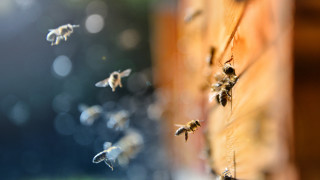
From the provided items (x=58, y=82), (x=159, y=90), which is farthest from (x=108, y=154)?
(x=58, y=82)

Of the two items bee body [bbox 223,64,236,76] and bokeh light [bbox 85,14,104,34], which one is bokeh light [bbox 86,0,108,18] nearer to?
bokeh light [bbox 85,14,104,34]

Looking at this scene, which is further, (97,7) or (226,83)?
(97,7)

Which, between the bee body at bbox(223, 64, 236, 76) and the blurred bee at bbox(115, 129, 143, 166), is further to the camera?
the blurred bee at bbox(115, 129, 143, 166)

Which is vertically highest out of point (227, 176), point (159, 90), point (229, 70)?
point (159, 90)

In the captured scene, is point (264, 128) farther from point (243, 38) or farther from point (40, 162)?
point (40, 162)

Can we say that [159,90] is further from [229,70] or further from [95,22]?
[229,70]

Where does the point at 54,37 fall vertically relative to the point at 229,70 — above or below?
above

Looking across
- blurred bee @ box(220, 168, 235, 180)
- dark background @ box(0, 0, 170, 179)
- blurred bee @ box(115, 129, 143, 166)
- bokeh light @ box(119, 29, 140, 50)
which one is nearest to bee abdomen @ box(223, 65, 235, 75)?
blurred bee @ box(220, 168, 235, 180)

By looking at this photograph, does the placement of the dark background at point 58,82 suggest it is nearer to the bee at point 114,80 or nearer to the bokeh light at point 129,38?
the bokeh light at point 129,38
